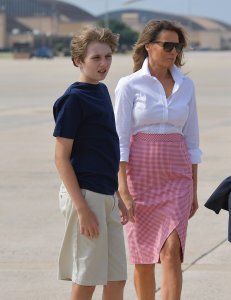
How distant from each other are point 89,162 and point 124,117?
77cm

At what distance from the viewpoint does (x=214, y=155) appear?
1357 cm

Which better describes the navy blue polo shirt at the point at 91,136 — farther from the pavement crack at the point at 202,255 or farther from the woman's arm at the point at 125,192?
the pavement crack at the point at 202,255

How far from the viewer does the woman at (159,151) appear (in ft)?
16.8

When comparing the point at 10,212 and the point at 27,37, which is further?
the point at 27,37

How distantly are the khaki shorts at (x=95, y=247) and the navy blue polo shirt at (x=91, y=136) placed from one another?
2.9 inches

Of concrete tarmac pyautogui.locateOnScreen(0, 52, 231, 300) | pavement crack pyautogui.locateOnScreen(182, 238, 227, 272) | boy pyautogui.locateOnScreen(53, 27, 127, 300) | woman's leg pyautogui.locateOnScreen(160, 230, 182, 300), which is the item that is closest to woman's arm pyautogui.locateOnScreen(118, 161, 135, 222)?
woman's leg pyautogui.locateOnScreen(160, 230, 182, 300)

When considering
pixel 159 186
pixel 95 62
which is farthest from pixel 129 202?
pixel 95 62

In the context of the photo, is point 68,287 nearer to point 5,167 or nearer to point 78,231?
point 78,231

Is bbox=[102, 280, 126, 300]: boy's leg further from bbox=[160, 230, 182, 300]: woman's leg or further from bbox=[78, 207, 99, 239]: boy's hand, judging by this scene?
bbox=[160, 230, 182, 300]: woman's leg

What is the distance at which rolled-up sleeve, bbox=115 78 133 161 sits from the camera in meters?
5.11

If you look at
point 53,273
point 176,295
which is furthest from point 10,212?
point 176,295

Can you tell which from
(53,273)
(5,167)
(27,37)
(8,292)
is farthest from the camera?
(27,37)

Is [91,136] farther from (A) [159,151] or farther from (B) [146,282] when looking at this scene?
(B) [146,282]

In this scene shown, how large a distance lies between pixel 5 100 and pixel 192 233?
20099mm
